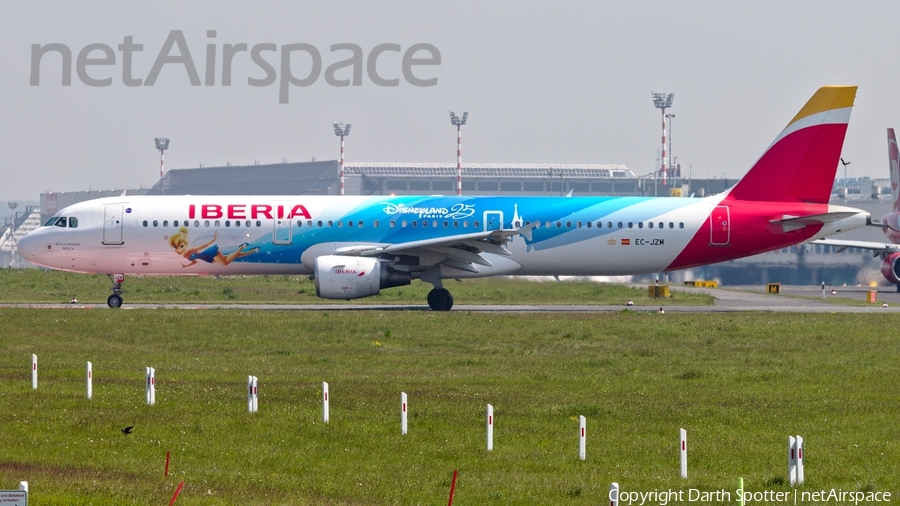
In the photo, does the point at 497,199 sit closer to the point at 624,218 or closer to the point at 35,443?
the point at 624,218

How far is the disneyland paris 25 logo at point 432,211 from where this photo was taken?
134ft

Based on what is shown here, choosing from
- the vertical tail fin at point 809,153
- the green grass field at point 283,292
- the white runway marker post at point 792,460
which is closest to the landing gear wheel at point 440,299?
the green grass field at point 283,292

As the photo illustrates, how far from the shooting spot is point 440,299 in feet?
134

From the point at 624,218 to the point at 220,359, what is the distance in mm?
18922

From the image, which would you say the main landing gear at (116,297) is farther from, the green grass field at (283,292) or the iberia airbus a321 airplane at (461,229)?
the green grass field at (283,292)

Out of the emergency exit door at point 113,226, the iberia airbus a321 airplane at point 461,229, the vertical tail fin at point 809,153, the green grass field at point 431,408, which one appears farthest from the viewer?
the vertical tail fin at point 809,153

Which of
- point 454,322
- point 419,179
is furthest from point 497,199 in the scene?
point 419,179

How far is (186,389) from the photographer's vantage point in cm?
2162

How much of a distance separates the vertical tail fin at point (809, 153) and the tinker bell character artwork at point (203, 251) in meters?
19.0

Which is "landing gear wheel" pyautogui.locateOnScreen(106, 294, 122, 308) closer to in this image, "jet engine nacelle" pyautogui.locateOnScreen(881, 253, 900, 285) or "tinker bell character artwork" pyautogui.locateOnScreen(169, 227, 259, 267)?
"tinker bell character artwork" pyautogui.locateOnScreen(169, 227, 259, 267)

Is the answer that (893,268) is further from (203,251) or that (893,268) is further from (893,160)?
(203,251)

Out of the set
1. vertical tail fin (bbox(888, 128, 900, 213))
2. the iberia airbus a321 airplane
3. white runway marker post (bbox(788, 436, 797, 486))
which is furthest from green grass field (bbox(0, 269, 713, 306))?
white runway marker post (bbox(788, 436, 797, 486))

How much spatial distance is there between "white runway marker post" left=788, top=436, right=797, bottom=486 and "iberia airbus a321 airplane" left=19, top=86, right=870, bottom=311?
82.4 feet

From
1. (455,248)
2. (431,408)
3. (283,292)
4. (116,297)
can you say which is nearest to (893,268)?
(283,292)
